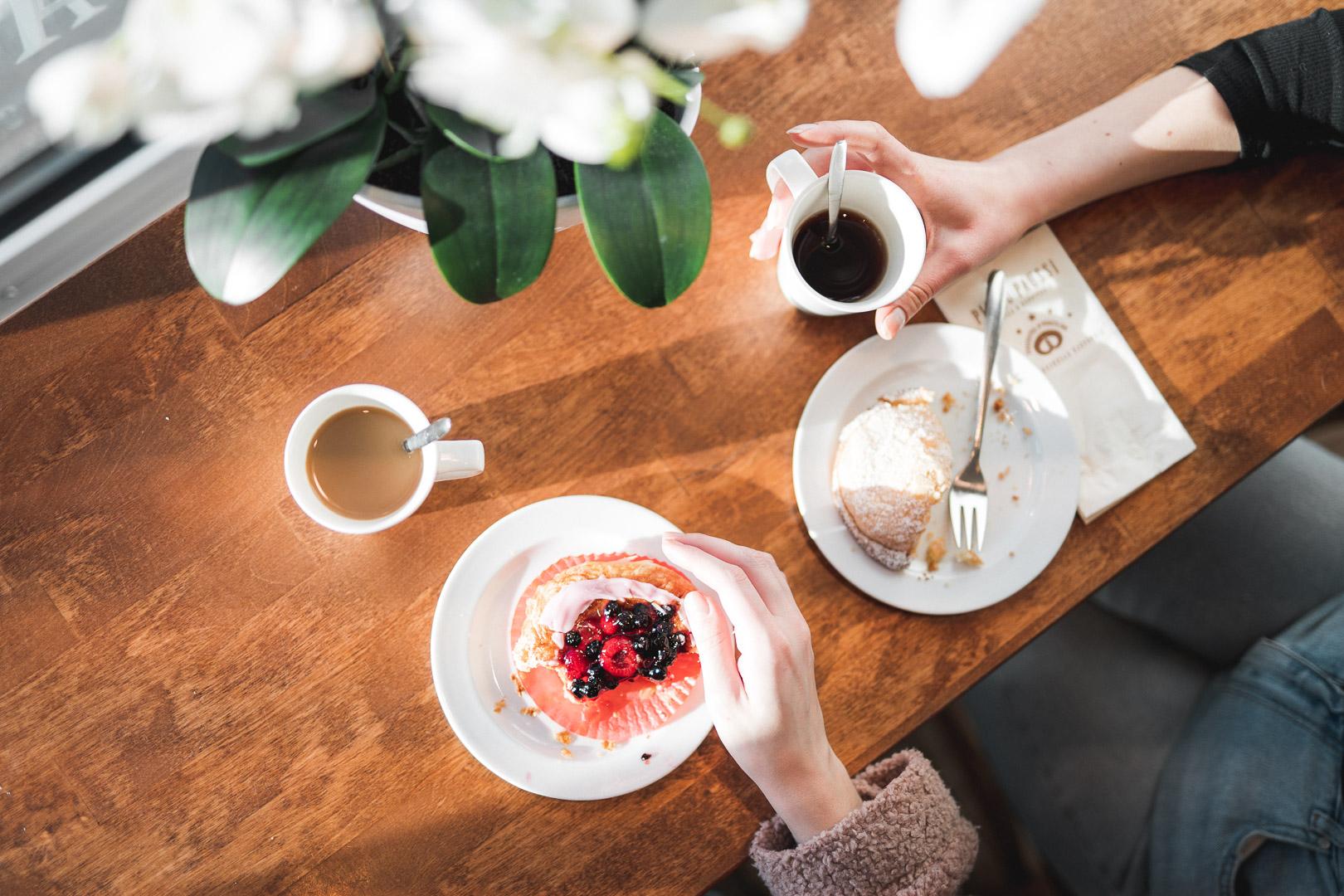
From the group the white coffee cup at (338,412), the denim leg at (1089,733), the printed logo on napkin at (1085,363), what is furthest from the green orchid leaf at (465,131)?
the denim leg at (1089,733)

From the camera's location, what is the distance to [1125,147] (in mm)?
1001

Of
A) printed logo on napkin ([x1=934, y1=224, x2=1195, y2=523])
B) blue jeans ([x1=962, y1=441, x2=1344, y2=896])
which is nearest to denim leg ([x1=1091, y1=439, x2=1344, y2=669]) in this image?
blue jeans ([x1=962, y1=441, x2=1344, y2=896])

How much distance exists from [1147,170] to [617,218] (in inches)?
32.7

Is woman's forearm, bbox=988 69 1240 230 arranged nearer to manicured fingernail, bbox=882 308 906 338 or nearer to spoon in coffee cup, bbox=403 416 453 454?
manicured fingernail, bbox=882 308 906 338

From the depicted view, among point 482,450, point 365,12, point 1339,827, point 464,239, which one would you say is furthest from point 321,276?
point 1339,827

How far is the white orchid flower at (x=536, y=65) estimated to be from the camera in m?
0.34

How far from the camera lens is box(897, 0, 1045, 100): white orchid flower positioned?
32cm

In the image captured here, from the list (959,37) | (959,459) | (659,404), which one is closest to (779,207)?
(659,404)

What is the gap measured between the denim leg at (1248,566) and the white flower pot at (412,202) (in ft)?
3.51

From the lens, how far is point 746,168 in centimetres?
98

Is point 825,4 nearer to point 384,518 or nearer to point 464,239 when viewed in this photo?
point 464,239

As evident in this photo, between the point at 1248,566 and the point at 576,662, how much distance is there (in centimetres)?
112

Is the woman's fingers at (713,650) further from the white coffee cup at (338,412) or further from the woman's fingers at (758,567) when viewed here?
the white coffee cup at (338,412)

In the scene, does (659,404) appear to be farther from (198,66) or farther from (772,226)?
(198,66)
